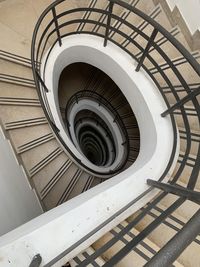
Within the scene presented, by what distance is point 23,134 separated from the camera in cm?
446

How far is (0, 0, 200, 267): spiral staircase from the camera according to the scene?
1.78 meters

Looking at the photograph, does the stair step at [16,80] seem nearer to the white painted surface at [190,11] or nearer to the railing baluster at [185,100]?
the railing baluster at [185,100]

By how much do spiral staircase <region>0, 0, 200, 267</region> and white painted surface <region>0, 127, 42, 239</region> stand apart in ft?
1.37

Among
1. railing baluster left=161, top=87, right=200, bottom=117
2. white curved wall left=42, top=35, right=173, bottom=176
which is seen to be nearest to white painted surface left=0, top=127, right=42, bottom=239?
white curved wall left=42, top=35, right=173, bottom=176

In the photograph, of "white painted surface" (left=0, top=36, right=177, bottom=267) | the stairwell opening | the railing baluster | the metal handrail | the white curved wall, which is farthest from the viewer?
the metal handrail

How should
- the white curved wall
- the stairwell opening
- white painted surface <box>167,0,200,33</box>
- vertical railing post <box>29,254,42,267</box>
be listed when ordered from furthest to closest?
the stairwell opening, white painted surface <box>167,0,200,33</box>, the white curved wall, vertical railing post <box>29,254,42,267</box>

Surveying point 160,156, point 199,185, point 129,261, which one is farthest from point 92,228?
point 199,185

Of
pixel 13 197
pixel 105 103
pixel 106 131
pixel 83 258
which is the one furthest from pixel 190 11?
pixel 106 131

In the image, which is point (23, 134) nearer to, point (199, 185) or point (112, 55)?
point (112, 55)

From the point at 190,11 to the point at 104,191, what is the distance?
10.3 feet

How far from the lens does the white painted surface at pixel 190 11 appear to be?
346 centimetres

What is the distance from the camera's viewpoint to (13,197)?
128 inches

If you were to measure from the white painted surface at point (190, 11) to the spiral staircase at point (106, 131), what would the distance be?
20 centimetres

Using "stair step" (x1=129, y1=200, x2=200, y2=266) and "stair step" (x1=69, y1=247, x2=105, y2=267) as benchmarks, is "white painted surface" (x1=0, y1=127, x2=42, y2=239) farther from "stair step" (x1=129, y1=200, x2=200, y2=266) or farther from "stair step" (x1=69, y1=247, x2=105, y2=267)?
"stair step" (x1=129, y1=200, x2=200, y2=266)
